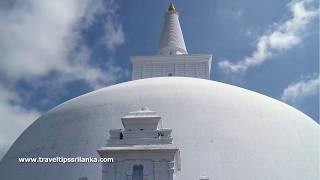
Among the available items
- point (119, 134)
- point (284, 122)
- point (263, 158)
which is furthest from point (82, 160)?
point (284, 122)

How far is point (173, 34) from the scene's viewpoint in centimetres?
3834

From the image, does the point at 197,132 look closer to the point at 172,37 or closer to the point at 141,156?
the point at 141,156

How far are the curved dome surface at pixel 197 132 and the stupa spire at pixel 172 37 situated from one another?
1183cm

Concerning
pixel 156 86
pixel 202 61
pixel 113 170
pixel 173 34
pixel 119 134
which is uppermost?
pixel 173 34

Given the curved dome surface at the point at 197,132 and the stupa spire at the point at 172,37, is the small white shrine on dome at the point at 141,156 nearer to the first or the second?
the curved dome surface at the point at 197,132

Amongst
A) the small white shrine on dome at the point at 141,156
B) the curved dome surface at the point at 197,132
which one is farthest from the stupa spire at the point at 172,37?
the small white shrine on dome at the point at 141,156

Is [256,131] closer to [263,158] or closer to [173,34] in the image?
[263,158]

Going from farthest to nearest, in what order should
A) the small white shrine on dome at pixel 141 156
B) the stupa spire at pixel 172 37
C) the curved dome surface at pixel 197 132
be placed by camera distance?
1. the stupa spire at pixel 172 37
2. the curved dome surface at pixel 197 132
3. the small white shrine on dome at pixel 141 156

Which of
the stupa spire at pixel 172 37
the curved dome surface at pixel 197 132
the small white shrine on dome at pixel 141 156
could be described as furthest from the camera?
the stupa spire at pixel 172 37

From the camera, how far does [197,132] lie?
2153 centimetres

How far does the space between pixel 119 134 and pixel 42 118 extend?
8.10 meters

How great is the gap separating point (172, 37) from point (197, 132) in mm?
17567

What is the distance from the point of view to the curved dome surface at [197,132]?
67.4 ft

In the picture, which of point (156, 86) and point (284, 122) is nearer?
point (284, 122)
